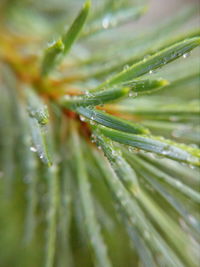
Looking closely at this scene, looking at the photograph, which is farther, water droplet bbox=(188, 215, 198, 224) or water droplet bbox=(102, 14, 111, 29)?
water droplet bbox=(102, 14, 111, 29)

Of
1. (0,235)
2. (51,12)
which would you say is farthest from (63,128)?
(51,12)

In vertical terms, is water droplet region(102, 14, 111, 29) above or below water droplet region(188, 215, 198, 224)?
above

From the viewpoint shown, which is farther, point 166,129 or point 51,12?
point 51,12

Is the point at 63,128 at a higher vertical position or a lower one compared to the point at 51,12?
lower

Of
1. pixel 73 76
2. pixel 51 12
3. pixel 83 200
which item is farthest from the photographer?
pixel 51 12

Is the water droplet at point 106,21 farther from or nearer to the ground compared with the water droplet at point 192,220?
farther from the ground

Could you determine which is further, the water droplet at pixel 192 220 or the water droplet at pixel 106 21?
the water droplet at pixel 106 21

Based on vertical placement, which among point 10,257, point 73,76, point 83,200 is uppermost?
point 73,76

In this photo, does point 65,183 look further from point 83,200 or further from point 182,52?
point 182,52

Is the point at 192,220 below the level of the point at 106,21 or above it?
below

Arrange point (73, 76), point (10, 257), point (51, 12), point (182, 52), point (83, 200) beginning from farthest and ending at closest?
point (51, 12) → point (10, 257) → point (73, 76) → point (83, 200) → point (182, 52)

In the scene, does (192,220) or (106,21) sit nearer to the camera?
(192,220)
